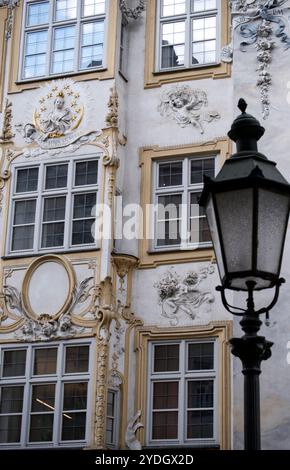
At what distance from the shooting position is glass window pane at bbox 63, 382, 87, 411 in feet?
56.0

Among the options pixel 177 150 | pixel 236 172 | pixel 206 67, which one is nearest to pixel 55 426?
pixel 177 150

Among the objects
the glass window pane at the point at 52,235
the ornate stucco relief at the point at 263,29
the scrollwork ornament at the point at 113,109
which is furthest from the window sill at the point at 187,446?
the ornate stucco relief at the point at 263,29

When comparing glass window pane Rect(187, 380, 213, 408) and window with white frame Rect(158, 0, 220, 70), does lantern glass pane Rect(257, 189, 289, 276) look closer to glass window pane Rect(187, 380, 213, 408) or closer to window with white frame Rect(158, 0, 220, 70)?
glass window pane Rect(187, 380, 213, 408)

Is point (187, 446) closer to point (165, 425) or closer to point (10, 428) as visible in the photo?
point (165, 425)

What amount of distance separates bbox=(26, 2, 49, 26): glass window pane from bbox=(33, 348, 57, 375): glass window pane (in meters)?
7.63

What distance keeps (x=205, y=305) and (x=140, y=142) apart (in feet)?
12.9

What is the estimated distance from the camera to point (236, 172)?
291 inches

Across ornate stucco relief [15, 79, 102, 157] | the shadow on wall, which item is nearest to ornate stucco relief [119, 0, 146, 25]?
ornate stucco relief [15, 79, 102, 157]

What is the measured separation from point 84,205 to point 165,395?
422 cm

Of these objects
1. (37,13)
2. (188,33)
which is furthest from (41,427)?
(37,13)

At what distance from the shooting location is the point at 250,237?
7.07 meters
